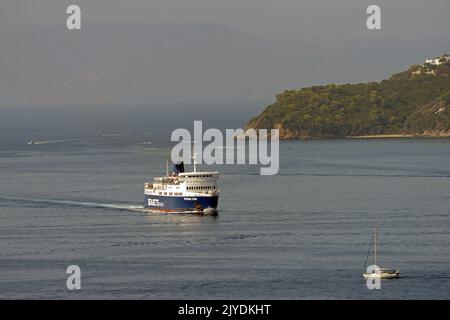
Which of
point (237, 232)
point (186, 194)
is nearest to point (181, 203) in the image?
point (186, 194)

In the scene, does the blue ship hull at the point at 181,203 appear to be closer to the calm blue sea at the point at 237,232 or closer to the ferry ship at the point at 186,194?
the ferry ship at the point at 186,194

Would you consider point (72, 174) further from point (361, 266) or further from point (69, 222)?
point (361, 266)

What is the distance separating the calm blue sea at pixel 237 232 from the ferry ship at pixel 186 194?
1.50 meters

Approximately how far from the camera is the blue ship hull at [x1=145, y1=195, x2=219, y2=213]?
91.8m

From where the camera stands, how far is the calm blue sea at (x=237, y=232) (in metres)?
63.4

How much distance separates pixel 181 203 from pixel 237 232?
501 inches

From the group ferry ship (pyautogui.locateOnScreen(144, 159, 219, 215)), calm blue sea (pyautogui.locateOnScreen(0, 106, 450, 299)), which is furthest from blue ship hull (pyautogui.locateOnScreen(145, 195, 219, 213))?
calm blue sea (pyautogui.locateOnScreen(0, 106, 450, 299))

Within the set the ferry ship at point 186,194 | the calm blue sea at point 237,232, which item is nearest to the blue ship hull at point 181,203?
the ferry ship at point 186,194

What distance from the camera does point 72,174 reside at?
399 ft

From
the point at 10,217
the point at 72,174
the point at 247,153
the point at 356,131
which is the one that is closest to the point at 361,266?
the point at 10,217

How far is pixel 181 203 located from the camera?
9319 cm

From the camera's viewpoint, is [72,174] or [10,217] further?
[72,174]

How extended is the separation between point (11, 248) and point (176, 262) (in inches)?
443

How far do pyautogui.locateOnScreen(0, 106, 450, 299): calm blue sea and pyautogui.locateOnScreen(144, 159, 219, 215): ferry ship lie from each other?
150cm
